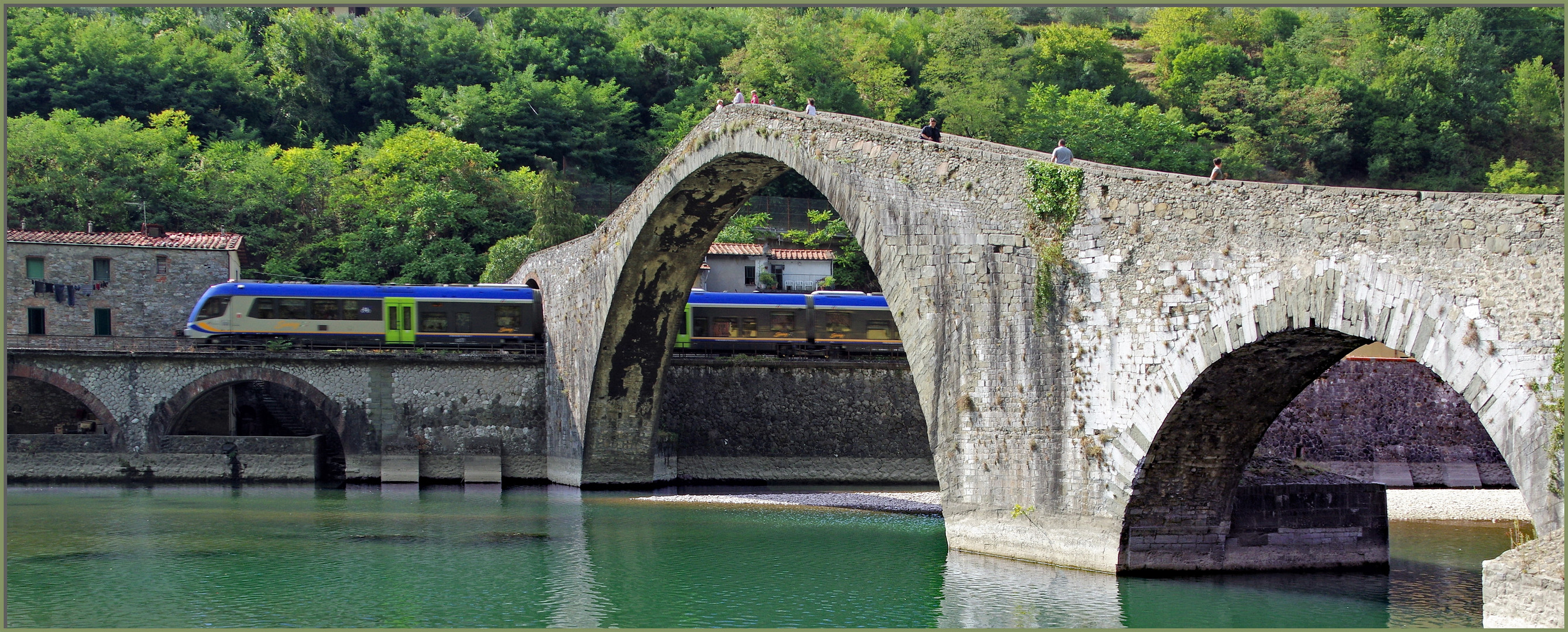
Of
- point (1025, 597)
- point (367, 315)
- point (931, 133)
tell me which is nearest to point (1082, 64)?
point (367, 315)

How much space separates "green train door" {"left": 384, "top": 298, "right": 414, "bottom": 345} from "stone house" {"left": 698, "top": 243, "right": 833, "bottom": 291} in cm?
951

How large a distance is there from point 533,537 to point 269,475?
1103 centimetres

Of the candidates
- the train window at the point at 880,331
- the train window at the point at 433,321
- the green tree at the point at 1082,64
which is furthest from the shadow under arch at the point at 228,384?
the green tree at the point at 1082,64

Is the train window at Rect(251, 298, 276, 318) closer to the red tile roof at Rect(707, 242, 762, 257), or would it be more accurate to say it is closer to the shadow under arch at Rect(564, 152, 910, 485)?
the shadow under arch at Rect(564, 152, 910, 485)

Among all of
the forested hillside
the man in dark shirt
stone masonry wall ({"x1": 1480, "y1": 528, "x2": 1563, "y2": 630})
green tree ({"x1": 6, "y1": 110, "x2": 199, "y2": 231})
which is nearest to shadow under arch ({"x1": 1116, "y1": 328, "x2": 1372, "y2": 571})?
stone masonry wall ({"x1": 1480, "y1": 528, "x2": 1563, "y2": 630})

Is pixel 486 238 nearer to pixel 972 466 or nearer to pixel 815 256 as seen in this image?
pixel 815 256

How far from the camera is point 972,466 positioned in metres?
15.2

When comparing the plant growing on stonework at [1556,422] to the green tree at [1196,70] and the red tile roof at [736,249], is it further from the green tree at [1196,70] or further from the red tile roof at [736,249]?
the green tree at [1196,70]

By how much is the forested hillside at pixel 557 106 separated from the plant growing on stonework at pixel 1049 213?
27351 mm

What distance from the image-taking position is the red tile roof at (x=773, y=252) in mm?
40531

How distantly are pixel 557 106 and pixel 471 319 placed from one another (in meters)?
21.5

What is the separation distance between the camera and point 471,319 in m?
31.8

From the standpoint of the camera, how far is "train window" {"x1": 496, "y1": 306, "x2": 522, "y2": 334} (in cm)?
3167

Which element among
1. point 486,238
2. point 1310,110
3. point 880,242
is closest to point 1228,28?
point 1310,110
